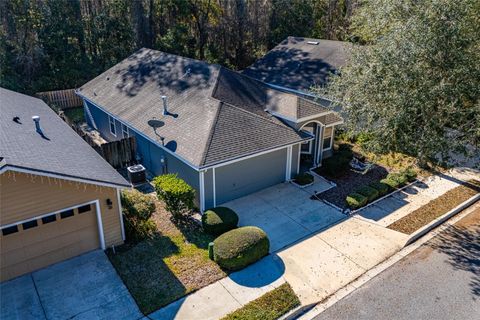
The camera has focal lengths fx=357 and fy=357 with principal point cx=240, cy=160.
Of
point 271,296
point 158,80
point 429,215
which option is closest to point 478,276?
point 429,215

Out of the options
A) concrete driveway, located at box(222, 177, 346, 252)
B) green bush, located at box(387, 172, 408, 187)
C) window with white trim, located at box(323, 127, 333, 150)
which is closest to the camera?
concrete driveway, located at box(222, 177, 346, 252)

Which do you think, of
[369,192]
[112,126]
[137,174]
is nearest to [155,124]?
[137,174]

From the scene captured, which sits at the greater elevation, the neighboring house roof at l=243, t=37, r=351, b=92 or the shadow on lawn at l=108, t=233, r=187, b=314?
the neighboring house roof at l=243, t=37, r=351, b=92

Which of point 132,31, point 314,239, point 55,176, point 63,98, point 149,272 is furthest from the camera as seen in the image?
point 132,31

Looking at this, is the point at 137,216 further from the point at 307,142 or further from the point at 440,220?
the point at 440,220

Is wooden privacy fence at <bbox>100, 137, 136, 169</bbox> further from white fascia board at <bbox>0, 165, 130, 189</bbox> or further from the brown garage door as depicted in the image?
white fascia board at <bbox>0, 165, 130, 189</bbox>

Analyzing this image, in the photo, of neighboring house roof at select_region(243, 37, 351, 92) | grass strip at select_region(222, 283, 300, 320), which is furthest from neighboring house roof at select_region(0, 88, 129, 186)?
neighboring house roof at select_region(243, 37, 351, 92)

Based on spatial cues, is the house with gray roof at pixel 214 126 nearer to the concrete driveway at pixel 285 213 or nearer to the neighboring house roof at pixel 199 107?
the neighboring house roof at pixel 199 107
